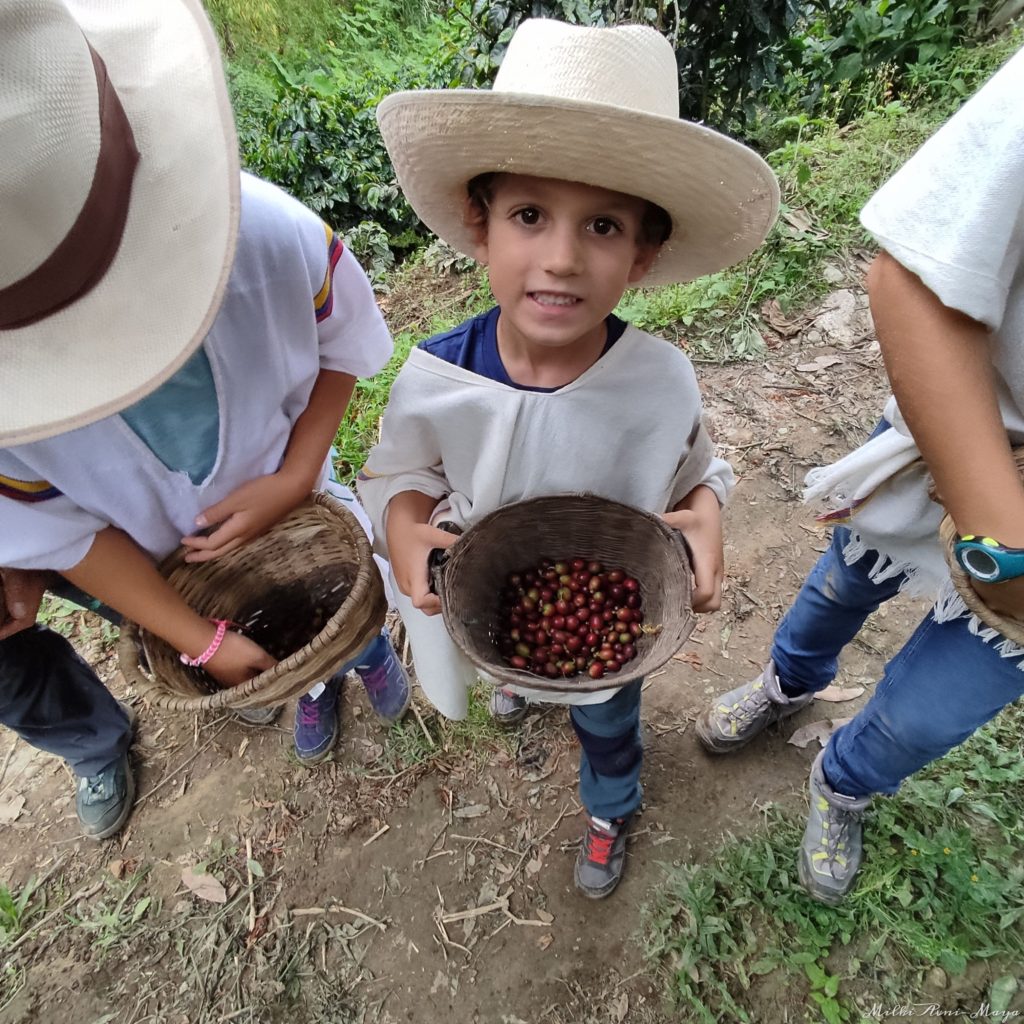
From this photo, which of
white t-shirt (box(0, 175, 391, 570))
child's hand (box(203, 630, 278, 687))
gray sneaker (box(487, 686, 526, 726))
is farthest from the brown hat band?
gray sneaker (box(487, 686, 526, 726))

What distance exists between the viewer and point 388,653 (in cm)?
261

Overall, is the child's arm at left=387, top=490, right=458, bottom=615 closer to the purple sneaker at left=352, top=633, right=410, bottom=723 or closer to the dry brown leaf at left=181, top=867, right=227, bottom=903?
the purple sneaker at left=352, top=633, right=410, bottom=723

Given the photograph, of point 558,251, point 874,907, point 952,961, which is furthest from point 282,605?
point 952,961

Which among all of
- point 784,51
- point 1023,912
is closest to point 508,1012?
point 1023,912

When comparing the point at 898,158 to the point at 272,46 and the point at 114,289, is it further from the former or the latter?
the point at 272,46

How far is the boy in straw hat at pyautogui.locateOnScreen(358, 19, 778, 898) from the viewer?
1218 mm

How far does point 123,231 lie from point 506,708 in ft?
6.72

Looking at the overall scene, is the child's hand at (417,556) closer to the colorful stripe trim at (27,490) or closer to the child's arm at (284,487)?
the child's arm at (284,487)

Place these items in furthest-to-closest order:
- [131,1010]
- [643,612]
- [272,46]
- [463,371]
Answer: [272,46] < [131,1010] < [643,612] < [463,371]

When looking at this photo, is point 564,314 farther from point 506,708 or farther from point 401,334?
point 401,334

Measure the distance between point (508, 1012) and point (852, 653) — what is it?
1816 millimetres

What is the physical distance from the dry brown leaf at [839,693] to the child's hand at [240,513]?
6.87ft

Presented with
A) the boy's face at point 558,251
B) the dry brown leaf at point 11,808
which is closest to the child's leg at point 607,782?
the boy's face at point 558,251

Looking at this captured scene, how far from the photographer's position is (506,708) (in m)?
2.62
